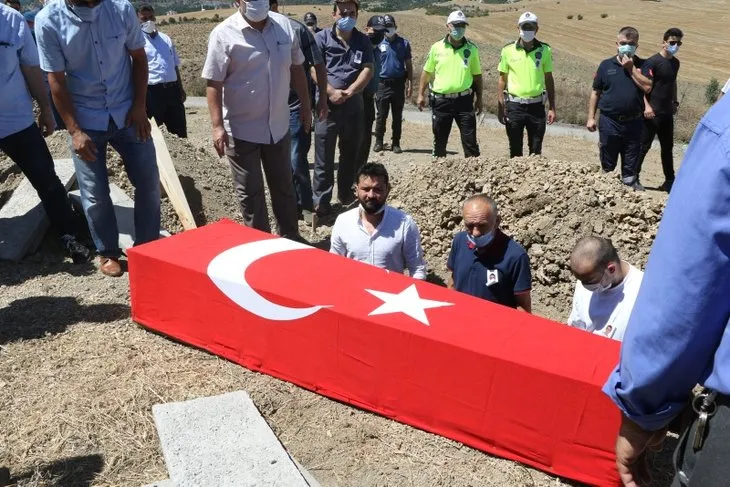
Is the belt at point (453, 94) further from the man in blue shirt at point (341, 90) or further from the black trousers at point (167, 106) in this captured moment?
the black trousers at point (167, 106)

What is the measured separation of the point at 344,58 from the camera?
6.79m

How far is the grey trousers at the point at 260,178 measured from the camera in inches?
198

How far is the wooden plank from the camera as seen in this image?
5781mm

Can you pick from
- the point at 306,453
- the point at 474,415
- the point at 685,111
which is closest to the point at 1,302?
the point at 306,453

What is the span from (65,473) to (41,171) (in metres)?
2.71

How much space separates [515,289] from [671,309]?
102 inches

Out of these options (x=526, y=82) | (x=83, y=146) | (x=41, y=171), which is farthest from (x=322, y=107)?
(x=526, y=82)

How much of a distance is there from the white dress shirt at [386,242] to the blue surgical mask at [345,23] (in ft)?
9.80

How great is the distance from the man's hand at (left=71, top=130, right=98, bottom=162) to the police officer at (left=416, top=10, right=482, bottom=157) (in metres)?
4.42

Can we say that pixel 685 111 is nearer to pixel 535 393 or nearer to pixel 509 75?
pixel 509 75

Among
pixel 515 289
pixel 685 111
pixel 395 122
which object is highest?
pixel 515 289

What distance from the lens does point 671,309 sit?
1.38 meters

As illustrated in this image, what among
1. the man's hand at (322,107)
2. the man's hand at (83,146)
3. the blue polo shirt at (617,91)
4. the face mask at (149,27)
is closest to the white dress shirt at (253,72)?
the man's hand at (322,107)

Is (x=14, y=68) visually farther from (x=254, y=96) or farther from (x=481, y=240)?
(x=481, y=240)
